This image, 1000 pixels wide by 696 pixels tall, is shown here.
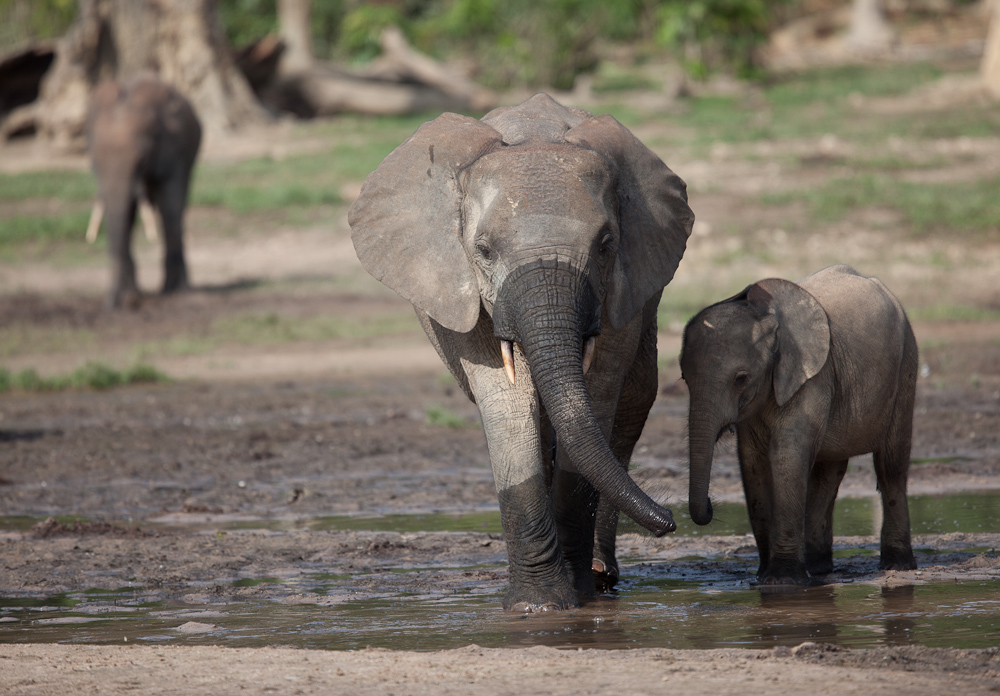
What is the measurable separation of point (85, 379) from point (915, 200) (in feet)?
36.6

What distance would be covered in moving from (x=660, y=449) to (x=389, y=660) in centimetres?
537

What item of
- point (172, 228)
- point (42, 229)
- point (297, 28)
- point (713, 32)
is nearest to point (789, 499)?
point (172, 228)

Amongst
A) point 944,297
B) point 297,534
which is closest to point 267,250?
point 944,297

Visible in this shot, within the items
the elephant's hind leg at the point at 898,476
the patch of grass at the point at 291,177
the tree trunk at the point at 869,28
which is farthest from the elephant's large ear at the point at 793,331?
the tree trunk at the point at 869,28

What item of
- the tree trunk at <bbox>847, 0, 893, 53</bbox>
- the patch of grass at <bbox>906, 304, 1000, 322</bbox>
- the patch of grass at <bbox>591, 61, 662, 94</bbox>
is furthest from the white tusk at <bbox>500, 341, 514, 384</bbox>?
the tree trunk at <bbox>847, 0, 893, 53</bbox>

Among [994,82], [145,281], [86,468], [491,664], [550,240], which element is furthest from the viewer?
[994,82]

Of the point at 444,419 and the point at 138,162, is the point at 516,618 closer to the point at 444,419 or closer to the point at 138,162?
the point at 444,419

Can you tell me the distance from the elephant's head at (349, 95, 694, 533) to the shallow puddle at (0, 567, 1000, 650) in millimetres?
587

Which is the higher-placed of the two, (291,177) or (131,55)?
(131,55)

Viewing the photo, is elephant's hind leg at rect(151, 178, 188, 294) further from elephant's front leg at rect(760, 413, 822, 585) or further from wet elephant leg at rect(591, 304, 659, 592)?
elephant's front leg at rect(760, 413, 822, 585)

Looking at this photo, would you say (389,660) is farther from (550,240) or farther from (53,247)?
(53,247)

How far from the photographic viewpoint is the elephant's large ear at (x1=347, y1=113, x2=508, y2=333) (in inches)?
234

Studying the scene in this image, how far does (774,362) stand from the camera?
6.62m

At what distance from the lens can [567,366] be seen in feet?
18.0
